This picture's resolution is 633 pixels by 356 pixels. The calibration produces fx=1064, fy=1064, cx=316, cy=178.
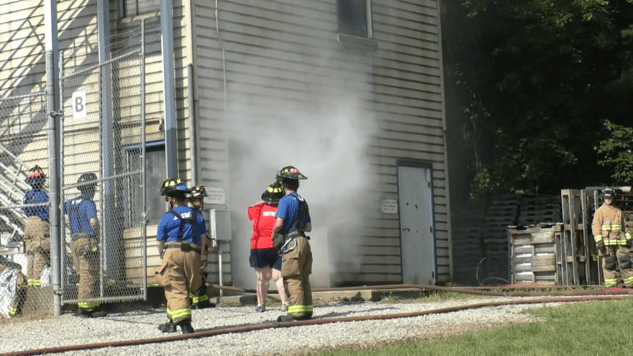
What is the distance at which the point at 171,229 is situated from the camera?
458 inches

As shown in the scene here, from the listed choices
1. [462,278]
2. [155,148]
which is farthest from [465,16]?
[155,148]

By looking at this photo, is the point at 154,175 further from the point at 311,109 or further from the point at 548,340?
the point at 548,340

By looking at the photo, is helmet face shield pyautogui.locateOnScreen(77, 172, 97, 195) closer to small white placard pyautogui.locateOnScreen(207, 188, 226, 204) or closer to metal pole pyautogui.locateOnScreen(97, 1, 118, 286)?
metal pole pyautogui.locateOnScreen(97, 1, 118, 286)

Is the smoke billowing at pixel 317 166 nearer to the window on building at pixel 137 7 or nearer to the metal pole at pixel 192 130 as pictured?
the metal pole at pixel 192 130

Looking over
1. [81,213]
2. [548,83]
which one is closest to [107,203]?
[81,213]

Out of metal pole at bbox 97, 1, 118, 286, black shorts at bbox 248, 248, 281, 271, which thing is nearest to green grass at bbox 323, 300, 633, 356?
black shorts at bbox 248, 248, 281, 271

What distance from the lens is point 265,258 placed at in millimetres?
14289

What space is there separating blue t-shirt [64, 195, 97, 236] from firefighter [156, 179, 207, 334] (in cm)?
294

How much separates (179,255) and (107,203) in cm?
426

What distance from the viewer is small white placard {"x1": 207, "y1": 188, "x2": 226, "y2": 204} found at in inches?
678

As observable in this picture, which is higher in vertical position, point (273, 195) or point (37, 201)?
point (37, 201)

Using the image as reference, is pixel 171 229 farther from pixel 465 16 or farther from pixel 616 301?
pixel 465 16

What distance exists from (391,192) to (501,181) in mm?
4553

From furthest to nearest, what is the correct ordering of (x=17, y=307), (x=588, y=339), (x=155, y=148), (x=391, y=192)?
(x=391, y=192) → (x=155, y=148) → (x=17, y=307) → (x=588, y=339)
